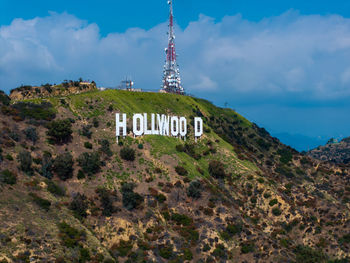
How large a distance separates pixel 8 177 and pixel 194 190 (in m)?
34.3

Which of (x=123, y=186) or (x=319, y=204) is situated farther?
(x=319, y=204)

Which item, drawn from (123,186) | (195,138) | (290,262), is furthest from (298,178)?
(123,186)

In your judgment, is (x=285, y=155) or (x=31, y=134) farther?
(x=285, y=155)

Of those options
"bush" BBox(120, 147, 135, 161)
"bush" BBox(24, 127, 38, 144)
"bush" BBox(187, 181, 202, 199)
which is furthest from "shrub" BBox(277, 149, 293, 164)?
"bush" BBox(24, 127, 38, 144)

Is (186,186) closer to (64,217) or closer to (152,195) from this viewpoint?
(152,195)

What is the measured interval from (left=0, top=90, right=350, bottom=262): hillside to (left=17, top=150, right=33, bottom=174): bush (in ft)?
0.53

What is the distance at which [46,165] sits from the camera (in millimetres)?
61312

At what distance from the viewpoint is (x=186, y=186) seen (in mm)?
72562

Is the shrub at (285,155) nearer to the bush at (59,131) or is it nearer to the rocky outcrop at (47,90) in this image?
the rocky outcrop at (47,90)

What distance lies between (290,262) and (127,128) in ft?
147

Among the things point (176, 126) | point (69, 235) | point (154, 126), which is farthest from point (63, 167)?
point (176, 126)

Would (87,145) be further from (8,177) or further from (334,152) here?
(334,152)

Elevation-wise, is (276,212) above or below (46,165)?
below

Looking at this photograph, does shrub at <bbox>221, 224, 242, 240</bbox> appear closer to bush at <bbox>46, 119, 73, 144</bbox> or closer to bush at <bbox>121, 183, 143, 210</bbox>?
bush at <bbox>121, 183, 143, 210</bbox>
